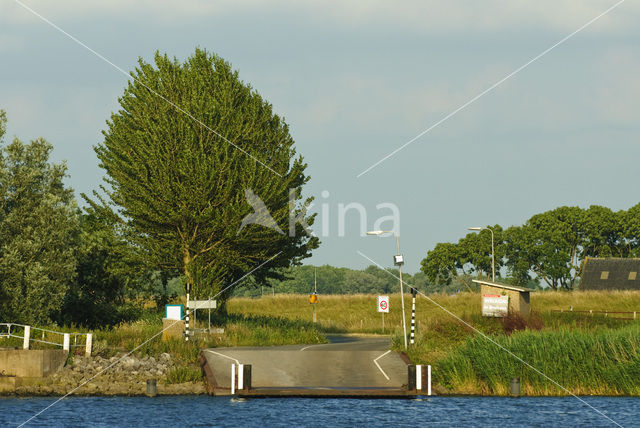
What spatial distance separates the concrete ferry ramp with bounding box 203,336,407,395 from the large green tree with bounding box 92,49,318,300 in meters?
9.73

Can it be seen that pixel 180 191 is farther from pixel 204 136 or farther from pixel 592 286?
pixel 592 286

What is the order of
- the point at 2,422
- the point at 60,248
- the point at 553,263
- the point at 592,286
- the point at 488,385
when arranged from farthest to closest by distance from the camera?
the point at 553,263 < the point at 592,286 < the point at 60,248 < the point at 488,385 < the point at 2,422

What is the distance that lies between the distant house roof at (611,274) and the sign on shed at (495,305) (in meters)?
69.3

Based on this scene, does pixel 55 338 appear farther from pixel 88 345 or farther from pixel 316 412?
pixel 316 412

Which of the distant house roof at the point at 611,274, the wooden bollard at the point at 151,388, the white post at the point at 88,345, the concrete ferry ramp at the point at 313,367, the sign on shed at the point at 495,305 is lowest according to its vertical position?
the wooden bollard at the point at 151,388

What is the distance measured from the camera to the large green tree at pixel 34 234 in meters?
45.7

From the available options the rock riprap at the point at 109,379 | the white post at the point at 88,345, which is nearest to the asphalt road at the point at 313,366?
the rock riprap at the point at 109,379

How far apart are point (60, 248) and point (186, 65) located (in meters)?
14.7

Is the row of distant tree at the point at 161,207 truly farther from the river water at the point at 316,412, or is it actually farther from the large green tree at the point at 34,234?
the river water at the point at 316,412

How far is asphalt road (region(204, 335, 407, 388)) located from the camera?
35875 mm

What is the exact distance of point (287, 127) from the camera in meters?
57.9

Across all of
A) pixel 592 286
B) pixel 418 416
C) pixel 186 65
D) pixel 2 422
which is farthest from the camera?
pixel 592 286

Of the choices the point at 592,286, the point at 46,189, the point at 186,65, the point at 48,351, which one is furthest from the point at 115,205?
the point at 592,286

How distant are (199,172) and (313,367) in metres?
15.6
